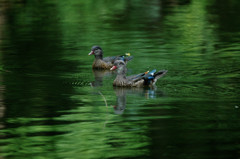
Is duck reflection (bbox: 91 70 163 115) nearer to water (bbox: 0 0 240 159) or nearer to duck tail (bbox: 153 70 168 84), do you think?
water (bbox: 0 0 240 159)

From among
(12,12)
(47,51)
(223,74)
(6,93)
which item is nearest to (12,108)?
(6,93)

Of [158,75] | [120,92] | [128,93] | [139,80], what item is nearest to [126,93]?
[128,93]

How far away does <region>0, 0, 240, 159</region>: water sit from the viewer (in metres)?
9.81

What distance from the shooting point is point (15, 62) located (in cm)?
1895

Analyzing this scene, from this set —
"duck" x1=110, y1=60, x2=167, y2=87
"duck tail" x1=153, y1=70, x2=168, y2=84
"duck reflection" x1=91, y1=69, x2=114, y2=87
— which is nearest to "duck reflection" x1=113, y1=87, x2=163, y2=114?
"duck" x1=110, y1=60, x2=167, y2=87

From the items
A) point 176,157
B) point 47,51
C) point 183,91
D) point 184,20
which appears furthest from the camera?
point 184,20

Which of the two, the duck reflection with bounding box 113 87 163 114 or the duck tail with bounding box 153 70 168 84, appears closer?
the duck reflection with bounding box 113 87 163 114

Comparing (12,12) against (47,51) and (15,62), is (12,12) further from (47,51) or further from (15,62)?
(15,62)

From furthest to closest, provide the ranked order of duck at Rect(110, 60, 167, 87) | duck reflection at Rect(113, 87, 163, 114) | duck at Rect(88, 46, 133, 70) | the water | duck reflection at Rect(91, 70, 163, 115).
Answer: duck at Rect(88, 46, 133, 70)
duck at Rect(110, 60, 167, 87)
duck reflection at Rect(113, 87, 163, 114)
duck reflection at Rect(91, 70, 163, 115)
the water

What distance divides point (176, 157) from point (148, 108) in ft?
10.8

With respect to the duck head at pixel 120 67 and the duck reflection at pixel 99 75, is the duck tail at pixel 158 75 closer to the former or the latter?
the duck head at pixel 120 67

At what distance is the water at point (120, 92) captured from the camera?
9812 mm

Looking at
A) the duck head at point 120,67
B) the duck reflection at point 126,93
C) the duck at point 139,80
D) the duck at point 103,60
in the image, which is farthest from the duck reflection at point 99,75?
the duck at point 139,80

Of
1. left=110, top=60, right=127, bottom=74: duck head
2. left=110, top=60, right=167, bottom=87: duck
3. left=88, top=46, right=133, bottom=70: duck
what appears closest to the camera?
left=110, top=60, right=167, bottom=87: duck
